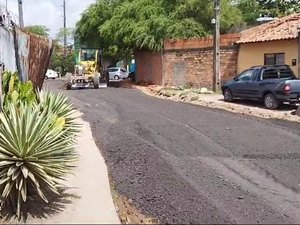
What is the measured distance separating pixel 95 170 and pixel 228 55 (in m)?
20.8

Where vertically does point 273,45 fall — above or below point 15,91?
above

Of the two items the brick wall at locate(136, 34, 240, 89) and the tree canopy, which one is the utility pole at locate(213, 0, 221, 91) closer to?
the brick wall at locate(136, 34, 240, 89)

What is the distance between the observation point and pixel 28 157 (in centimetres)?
589

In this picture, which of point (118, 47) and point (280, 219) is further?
point (118, 47)

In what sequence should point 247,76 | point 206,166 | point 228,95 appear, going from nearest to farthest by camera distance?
point 206,166
point 247,76
point 228,95

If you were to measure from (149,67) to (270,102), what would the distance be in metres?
18.8

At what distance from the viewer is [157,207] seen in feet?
20.9

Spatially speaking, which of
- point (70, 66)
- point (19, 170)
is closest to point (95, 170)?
point (19, 170)

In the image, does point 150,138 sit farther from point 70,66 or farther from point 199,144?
point 70,66

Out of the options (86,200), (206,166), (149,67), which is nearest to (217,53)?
(149,67)

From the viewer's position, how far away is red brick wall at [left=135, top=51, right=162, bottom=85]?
3459 cm

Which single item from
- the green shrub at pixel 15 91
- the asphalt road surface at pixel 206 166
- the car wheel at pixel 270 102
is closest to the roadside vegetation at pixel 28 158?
the asphalt road surface at pixel 206 166

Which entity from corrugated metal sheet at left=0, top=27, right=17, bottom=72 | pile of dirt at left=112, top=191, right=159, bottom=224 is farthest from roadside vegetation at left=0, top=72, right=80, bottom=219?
corrugated metal sheet at left=0, top=27, right=17, bottom=72

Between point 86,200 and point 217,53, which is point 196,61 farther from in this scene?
point 86,200
